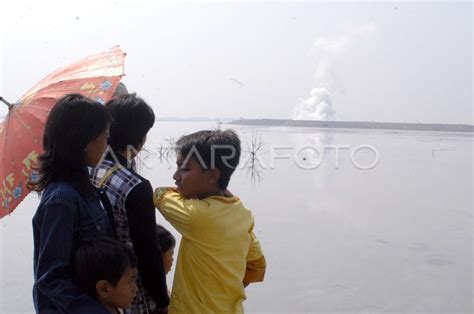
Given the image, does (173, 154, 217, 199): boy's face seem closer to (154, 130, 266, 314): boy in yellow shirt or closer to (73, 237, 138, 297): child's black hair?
(154, 130, 266, 314): boy in yellow shirt

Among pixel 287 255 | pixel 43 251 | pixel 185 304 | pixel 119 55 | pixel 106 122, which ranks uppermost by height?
pixel 119 55

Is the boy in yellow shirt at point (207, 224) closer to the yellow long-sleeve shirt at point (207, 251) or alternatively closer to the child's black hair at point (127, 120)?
the yellow long-sleeve shirt at point (207, 251)

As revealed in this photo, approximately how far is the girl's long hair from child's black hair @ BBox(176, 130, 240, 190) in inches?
11.5

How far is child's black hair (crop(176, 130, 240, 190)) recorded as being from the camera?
52.5 inches

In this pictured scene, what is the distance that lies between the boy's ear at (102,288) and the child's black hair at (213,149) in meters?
0.39

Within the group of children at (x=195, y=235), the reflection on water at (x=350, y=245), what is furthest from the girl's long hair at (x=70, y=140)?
the reflection on water at (x=350, y=245)

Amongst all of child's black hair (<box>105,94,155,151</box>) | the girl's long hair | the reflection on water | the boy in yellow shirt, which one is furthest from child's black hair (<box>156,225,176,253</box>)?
the reflection on water

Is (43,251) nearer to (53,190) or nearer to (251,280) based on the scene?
(53,190)

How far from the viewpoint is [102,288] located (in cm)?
109

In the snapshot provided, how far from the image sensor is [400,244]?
179 inches

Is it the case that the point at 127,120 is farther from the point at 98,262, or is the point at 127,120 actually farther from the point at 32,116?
the point at 32,116

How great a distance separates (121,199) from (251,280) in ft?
1.60

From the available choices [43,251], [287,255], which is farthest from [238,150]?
[287,255]

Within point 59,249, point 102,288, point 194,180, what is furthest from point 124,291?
point 194,180
